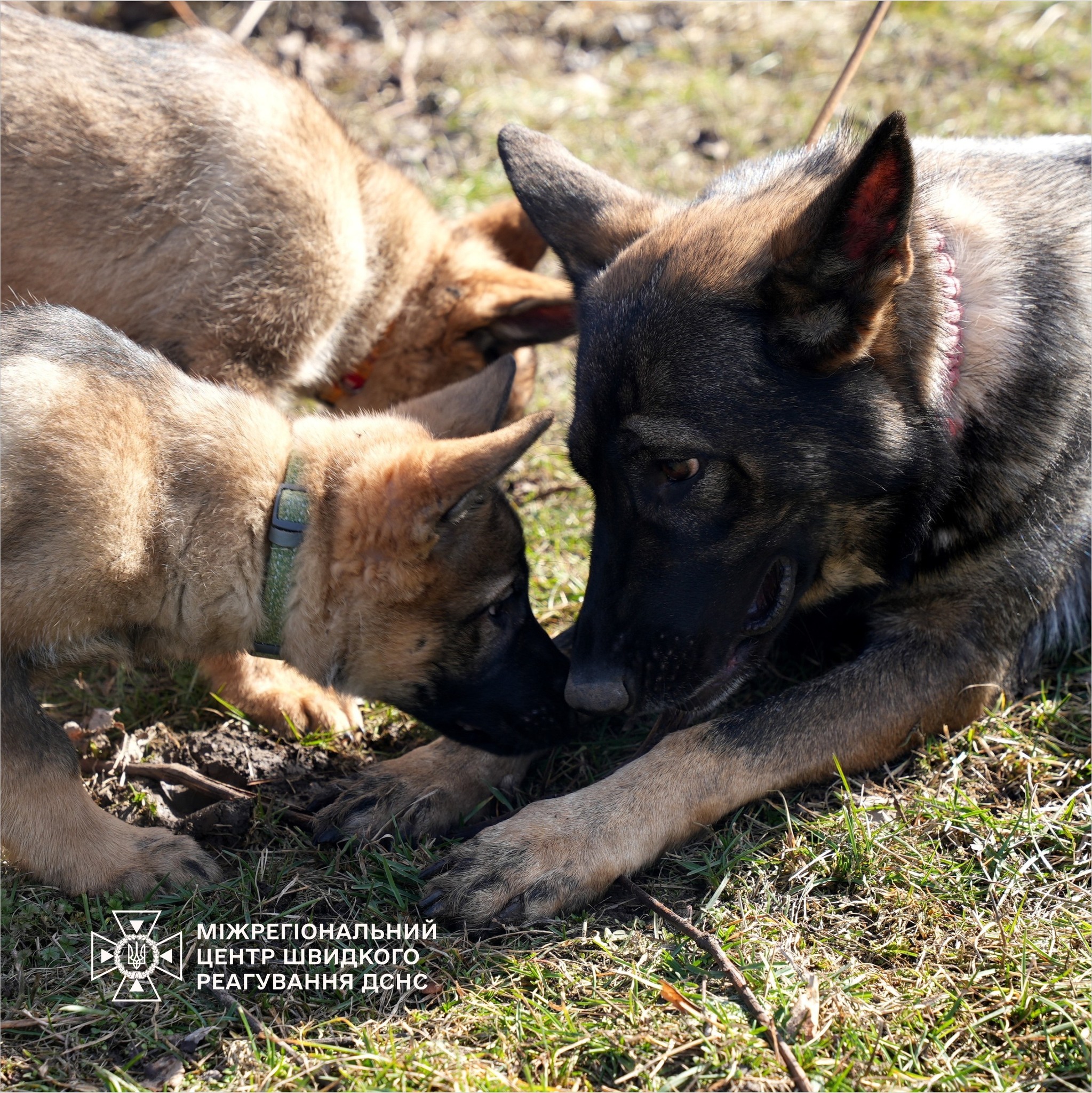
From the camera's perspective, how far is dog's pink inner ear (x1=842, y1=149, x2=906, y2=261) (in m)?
2.53

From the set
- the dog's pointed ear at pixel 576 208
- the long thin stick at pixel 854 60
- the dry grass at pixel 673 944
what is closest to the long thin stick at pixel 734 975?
the dry grass at pixel 673 944

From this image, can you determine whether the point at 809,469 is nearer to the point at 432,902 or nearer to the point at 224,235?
the point at 432,902

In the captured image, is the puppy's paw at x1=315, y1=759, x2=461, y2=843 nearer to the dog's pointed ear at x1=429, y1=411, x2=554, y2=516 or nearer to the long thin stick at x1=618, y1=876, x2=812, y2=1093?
the long thin stick at x1=618, y1=876, x2=812, y2=1093

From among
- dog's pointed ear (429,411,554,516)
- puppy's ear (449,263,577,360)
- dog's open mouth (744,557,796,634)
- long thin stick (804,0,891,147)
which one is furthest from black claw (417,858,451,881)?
long thin stick (804,0,891,147)

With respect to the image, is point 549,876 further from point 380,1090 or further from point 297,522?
point 297,522

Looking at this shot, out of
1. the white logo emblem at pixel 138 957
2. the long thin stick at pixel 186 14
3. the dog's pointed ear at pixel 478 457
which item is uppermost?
the long thin stick at pixel 186 14

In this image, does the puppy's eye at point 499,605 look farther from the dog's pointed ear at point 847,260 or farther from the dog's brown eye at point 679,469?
the dog's pointed ear at point 847,260

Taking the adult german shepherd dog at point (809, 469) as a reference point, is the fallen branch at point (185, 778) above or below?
below

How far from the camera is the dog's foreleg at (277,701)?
379 cm

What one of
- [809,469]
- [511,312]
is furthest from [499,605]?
[511,312]

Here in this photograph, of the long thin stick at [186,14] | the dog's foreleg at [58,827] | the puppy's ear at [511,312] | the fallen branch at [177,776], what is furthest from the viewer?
the long thin stick at [186,14]

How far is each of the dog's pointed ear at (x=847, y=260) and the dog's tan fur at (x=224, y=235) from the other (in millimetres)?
1812

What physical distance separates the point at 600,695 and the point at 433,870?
685 millimetres

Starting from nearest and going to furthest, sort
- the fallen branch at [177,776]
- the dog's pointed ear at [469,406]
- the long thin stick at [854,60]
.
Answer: the fallen branch at [177,776]
the dog's pointed ear at [469,406]
the long thin stick at [854,60]
